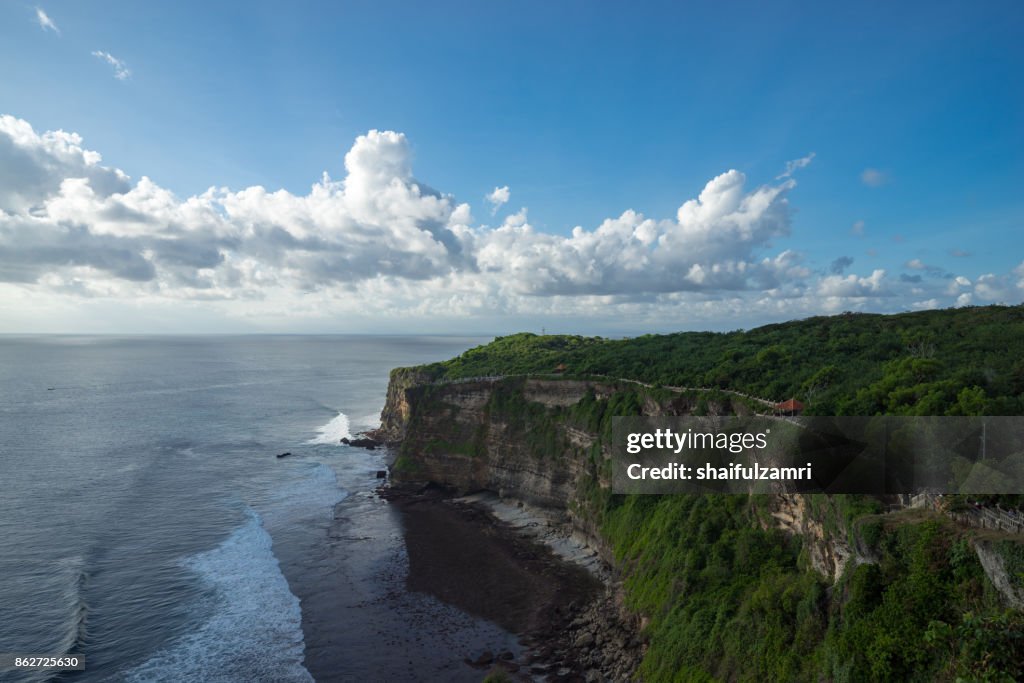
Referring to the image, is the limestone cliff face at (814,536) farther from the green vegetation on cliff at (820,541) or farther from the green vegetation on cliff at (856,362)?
the green vegetation on cliff at (856,362)

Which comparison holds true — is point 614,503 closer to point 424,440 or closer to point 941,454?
point 941,454

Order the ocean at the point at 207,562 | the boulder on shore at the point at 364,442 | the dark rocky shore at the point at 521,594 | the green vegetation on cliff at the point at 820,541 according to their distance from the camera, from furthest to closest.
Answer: the boulder on shore at the point at 364,442, the ocean at the point at 207,562, the dark rocky shore at the point at 521,594, the green vegetation on cliff at the point at 820,541

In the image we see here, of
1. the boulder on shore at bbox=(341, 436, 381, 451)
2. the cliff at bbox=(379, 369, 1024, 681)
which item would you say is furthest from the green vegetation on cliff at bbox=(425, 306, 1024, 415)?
the boulder on shore at bbox=(341, 436, 381, 451)

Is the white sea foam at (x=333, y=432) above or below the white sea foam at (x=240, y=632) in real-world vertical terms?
above

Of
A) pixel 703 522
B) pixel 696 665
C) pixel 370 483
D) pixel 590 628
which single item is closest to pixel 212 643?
pixel 590 628

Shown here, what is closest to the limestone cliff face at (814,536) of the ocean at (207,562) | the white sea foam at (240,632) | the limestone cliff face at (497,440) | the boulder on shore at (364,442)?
the ocean at (207,562)

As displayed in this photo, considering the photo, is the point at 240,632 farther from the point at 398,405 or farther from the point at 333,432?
the point at 333,432

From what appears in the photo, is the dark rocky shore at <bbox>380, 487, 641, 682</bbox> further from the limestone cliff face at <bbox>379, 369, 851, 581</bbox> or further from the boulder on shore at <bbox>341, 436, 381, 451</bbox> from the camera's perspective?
the boulder on shore at <bbox>341, 436, 381, 451</bbox>
